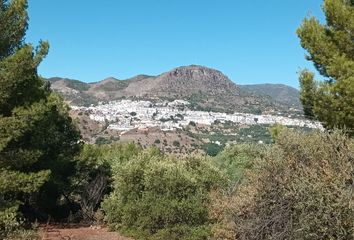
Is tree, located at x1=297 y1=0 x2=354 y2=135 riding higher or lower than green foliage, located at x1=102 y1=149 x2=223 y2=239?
higher

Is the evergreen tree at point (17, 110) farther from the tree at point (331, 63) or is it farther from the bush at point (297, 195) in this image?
the tree at point (331, 63)

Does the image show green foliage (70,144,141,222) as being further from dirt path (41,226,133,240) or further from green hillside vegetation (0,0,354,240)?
dirt path (41,226,133,240)

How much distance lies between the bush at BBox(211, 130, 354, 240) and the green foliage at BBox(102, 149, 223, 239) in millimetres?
5163

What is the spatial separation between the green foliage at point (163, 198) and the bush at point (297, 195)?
5.16m

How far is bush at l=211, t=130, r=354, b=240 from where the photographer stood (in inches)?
376

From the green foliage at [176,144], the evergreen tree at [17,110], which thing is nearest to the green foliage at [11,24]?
the evergreen tree at [17,110]

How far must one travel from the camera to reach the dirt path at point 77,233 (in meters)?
18.1

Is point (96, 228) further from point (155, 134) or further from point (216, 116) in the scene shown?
point (216, 116)

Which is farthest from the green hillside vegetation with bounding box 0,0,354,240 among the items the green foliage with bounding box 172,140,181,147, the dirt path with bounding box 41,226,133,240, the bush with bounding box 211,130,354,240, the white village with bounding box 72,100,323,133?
the white village with bounding box 72,100,323,133

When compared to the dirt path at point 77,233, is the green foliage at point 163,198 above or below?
above

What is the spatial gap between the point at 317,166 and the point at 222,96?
601ft

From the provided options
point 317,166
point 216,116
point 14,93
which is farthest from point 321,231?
point 216,116

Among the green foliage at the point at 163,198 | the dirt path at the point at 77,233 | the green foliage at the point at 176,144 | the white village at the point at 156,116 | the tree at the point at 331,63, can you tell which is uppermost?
the white village at the point at 156,116

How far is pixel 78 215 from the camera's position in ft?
79.5
